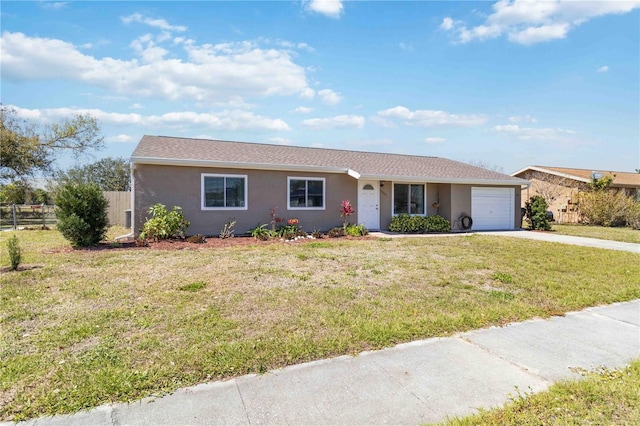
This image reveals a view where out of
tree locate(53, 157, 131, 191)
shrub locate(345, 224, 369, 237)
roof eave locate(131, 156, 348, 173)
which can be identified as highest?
tree locate(53, 157, 131, 191)

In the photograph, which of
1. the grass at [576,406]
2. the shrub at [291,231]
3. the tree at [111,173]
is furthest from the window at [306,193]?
the tree at [111,173]

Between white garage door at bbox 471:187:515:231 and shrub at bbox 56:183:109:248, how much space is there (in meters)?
15.3

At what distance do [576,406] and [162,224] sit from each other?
1105cm

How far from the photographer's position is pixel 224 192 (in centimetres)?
1287

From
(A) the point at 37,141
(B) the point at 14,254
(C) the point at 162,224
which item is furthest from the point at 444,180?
(A) the point at 37,141

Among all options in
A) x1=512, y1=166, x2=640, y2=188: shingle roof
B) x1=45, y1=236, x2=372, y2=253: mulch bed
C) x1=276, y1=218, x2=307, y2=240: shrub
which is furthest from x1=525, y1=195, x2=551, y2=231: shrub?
x1=276, y1=218, x2=307, y2=240: shrub

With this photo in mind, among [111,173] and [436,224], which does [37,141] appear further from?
[436,224]

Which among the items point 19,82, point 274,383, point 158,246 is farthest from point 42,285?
point 19,82

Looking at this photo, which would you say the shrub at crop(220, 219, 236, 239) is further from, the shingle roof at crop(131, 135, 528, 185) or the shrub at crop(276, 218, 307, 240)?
the shingle roof at crop(131, 135, 528, 185)

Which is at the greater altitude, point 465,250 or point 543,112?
point 543,112

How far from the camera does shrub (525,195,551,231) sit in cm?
1662

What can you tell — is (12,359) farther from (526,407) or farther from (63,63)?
(63,63)

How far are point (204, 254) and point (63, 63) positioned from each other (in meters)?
9.94

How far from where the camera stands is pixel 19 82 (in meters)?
15.0
